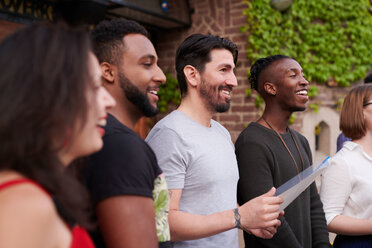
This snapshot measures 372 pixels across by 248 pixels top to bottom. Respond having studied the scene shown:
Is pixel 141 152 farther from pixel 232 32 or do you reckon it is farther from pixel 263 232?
pixel 232 32

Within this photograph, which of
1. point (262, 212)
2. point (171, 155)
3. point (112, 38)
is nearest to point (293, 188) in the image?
point (262, 212)

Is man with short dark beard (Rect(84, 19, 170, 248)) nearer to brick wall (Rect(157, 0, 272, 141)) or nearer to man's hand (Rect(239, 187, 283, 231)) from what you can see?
man's hand (Rect(239, 187, 283, 231))

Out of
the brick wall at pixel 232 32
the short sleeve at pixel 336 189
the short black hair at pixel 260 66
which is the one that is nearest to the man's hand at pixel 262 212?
the short sleeve at pixel 336 189

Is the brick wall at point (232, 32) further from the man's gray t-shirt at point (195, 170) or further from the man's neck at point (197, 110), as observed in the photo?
the man's gray t-shirt at point (195, 170)

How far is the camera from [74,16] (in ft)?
11.3

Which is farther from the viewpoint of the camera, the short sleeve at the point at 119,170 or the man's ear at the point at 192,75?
the man's ear at the point at 192,75

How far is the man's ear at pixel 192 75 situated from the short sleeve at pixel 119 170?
98 cm

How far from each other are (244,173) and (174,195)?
60 centimetres

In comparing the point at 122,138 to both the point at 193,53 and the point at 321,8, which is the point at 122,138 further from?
the point at 321,8

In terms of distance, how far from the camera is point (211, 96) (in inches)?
83.1

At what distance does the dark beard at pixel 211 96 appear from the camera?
2.10 metres

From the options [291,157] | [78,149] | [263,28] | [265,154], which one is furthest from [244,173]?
[263,28]

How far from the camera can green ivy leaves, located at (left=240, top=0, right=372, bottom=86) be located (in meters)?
4.51

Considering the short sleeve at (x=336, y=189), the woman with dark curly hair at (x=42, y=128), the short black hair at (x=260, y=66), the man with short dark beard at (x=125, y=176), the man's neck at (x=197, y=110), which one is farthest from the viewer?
the short black hair at (x=260, y=66)
